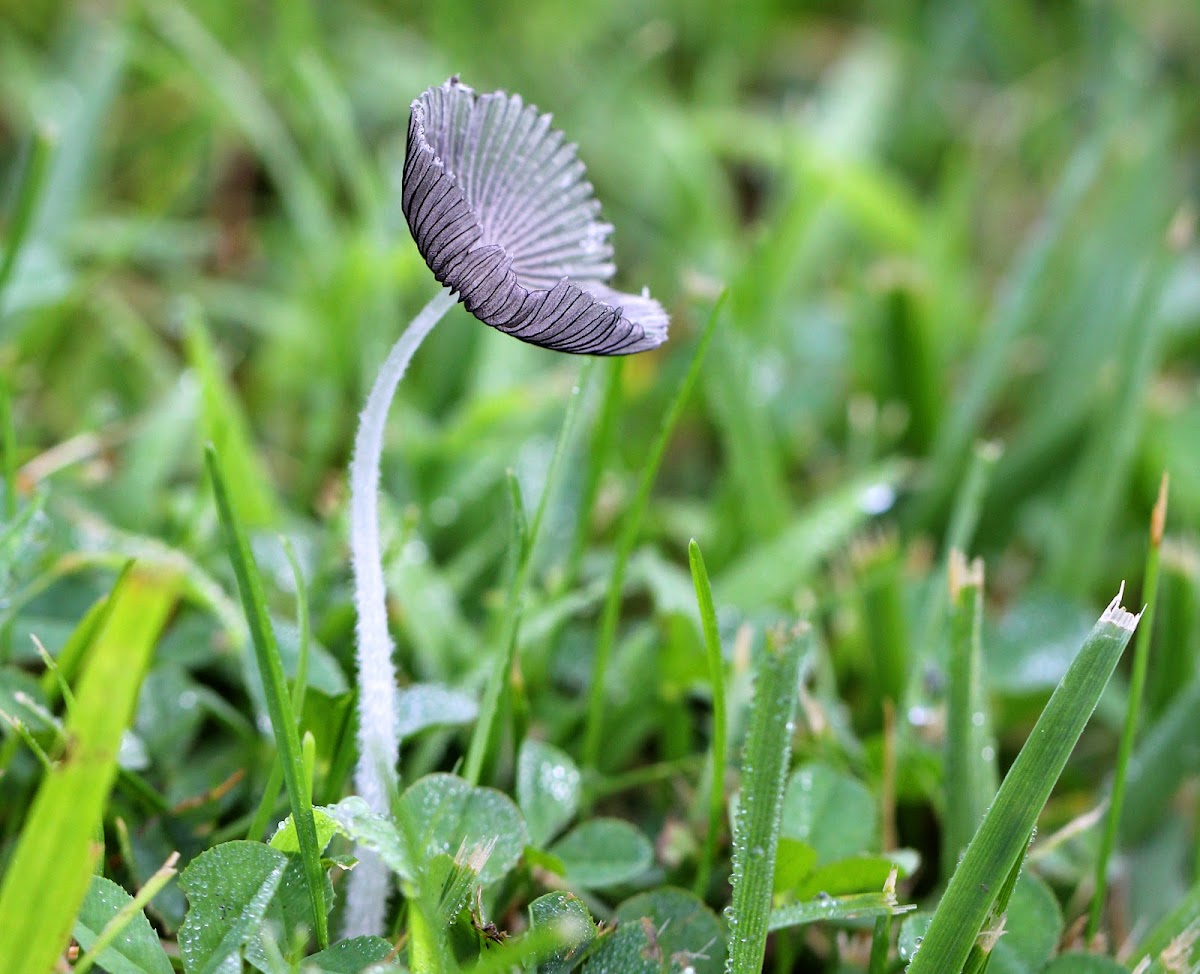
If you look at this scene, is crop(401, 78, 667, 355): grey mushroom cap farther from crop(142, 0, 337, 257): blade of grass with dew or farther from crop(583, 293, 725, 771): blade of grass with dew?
crop(142, 0, 337, 257): blade of grass with dew

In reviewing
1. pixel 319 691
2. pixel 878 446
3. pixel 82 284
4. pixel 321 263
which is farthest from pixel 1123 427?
pixel 82 284

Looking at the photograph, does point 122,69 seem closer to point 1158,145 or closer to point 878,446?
point 878,446

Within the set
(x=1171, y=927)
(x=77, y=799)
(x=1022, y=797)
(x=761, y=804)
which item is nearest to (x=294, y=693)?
(x=77, y=799)

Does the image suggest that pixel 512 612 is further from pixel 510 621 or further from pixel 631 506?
pixel 631 506

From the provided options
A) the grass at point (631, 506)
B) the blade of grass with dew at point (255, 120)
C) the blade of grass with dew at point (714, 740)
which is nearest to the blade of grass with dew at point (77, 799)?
the grass at point (631, 506)

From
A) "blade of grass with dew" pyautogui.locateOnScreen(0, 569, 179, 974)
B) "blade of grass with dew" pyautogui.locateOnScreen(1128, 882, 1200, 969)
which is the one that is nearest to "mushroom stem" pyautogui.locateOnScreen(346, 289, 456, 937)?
"blade of grass with dew" pyautogui.locateOnScreen(0, 569, 179, 974)
